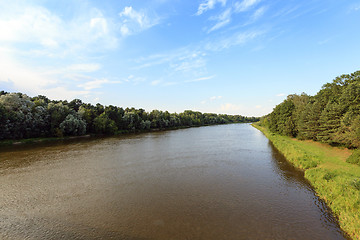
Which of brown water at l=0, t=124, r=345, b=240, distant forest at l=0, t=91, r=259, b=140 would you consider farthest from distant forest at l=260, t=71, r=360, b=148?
distant forest at l=0, t=91, r=259, b=140

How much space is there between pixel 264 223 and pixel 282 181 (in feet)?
30.4

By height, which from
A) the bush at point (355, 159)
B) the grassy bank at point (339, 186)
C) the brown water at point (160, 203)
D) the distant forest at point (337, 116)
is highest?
the distant forest at point (337, 116)

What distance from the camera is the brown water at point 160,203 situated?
35.7ft

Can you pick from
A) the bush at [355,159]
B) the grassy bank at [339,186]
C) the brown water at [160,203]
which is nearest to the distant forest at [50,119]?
the brown water at [160,203]

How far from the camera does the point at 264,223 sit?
38.0 ft

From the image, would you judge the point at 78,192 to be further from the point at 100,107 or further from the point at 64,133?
the point at 100,107

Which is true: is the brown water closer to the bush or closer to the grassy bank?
the grassy bank

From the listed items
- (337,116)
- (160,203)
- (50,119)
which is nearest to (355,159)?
(337,116)

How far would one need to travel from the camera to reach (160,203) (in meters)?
14.4

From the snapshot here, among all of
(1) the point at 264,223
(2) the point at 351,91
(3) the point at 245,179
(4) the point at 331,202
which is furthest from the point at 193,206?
(2) the point at 351,91

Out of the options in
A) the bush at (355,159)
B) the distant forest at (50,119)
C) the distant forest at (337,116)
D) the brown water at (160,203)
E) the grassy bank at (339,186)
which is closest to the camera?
the grassy bank at (339,186)

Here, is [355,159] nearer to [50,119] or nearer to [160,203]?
[160,203]

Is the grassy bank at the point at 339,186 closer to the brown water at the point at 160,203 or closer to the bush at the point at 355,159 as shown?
the bush at the point at 355,159

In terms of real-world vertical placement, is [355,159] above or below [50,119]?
below
